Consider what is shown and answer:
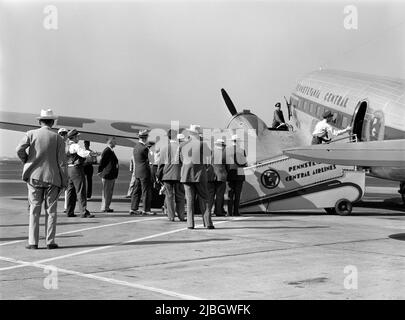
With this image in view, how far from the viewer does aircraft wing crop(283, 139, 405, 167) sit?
12.3 m

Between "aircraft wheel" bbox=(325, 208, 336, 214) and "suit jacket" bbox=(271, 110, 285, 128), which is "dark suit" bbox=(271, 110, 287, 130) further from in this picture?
"aircraft wheel" bbox=(325, 208, 336, 214)

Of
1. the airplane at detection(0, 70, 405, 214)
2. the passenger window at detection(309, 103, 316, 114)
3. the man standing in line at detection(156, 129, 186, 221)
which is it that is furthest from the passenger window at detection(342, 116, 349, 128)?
the man standing in line at detection(156, 129, 186, 221)

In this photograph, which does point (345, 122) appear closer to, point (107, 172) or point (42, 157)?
point (107, 172)

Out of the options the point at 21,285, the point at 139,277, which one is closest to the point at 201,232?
the point at 139,277

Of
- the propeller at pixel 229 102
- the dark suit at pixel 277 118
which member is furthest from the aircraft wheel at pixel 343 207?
the propeller at pixel 229 102

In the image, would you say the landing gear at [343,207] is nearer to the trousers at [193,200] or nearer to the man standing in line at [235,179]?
the man standing in line at [235,179]

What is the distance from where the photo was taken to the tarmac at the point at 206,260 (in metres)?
8.19

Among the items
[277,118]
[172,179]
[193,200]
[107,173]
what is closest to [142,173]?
[107,173]

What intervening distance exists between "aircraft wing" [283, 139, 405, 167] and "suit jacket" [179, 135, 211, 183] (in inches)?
90.6

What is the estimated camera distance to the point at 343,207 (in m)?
18.2

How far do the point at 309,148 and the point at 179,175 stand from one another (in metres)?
3.68
